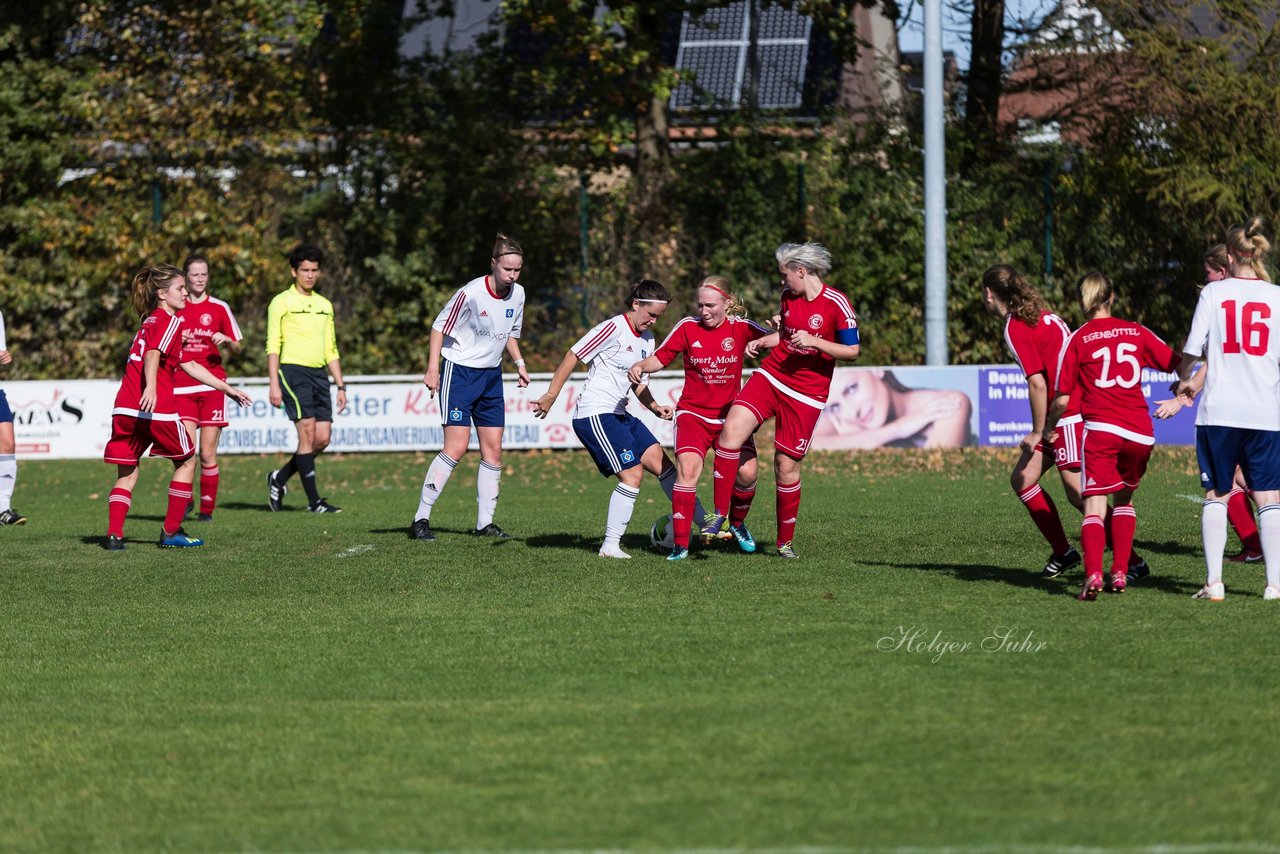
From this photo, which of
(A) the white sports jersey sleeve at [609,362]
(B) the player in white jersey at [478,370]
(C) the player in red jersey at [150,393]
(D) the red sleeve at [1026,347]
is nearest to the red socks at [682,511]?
(A) the white sports jersey sleeve at [609,362]

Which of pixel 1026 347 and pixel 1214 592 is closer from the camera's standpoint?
pixel 1214 592

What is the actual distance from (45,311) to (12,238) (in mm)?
1450

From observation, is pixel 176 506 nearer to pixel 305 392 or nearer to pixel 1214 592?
pixel 305 392

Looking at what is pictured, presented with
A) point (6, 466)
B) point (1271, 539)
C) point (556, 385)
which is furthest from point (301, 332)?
point (1271, 539)

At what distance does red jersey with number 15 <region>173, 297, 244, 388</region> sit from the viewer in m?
11.3

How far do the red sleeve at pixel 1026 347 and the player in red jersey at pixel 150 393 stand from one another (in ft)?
16.7

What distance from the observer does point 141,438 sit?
10250 mm

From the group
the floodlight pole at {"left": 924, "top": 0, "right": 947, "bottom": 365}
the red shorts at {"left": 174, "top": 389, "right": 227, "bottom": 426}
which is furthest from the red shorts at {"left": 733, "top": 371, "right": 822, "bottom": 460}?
the floodlight pole at {"left": 924, "top": 0, "right": 947, "bottom": 365}

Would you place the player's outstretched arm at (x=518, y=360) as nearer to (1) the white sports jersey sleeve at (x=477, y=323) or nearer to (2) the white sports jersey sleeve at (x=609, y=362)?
(1) the white sports jersey sleeve at (x=477, y=323)

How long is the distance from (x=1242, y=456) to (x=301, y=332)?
25.9 ft

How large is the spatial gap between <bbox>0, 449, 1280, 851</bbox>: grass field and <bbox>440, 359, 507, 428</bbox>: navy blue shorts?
874 millimetres

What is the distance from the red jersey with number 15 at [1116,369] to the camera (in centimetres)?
760

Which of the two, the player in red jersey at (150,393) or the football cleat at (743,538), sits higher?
the player in red jersey at (150,393)

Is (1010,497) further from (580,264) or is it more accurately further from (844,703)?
(580,264)
